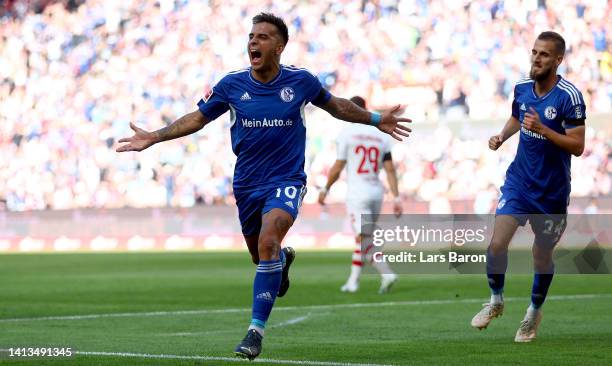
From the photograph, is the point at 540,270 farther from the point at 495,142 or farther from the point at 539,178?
the point at 495,142

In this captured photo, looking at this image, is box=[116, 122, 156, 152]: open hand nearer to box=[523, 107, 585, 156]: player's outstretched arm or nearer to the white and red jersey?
box=[523, 107, 585, 156]: player's outstretched arm

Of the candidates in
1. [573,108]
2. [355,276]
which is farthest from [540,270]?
[355,276]

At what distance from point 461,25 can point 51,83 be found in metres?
15.1

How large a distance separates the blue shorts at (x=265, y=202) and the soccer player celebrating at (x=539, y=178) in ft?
6.41

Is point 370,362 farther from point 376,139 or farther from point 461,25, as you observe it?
point 461,25

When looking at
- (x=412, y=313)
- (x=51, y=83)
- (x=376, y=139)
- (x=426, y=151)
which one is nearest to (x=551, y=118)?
(x=412, y=313)

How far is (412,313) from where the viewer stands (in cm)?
1259

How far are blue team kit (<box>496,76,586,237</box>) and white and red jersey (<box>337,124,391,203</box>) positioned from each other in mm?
6699

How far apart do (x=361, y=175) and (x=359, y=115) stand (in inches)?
303

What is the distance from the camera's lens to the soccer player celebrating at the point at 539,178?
30.9 feet

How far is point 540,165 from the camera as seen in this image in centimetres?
966

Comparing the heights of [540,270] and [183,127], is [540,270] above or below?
below

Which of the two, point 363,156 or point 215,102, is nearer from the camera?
point 215,102

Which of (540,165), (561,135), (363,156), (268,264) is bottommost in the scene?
(363,156)
